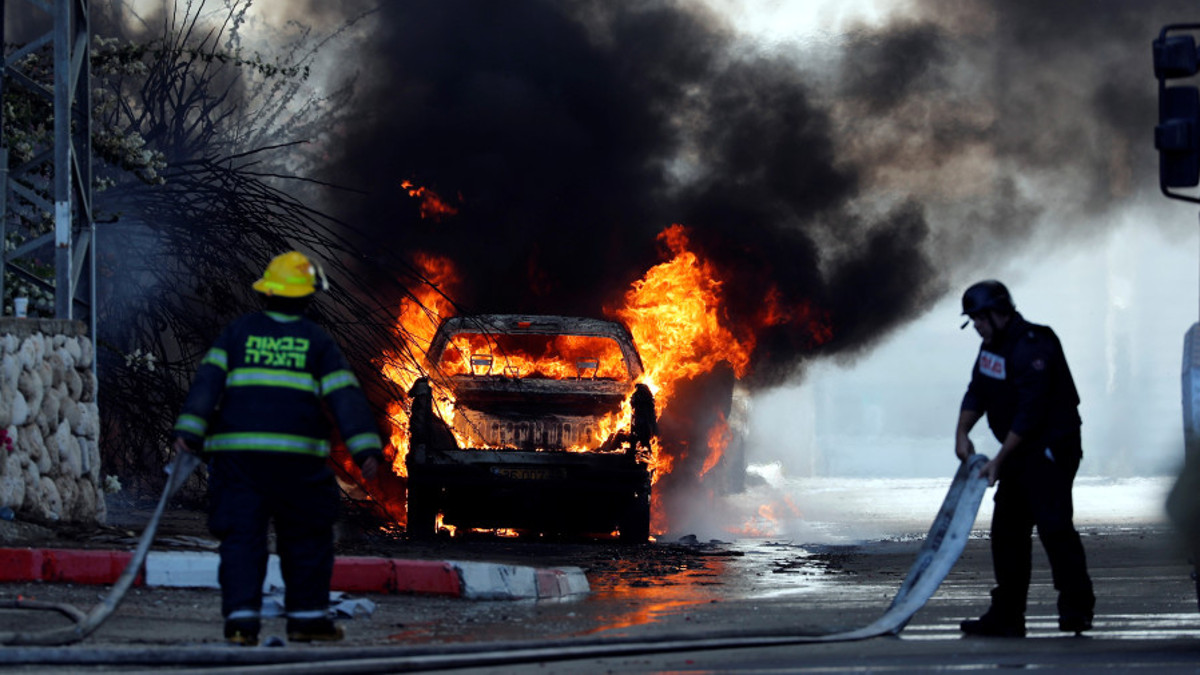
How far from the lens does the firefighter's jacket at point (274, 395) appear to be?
6.23 m

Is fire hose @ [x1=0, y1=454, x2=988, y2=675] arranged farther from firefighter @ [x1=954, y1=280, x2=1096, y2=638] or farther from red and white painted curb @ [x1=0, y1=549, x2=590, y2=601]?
red and white painted curb @ [x1=0, y1=549, x2=590, y2=601]

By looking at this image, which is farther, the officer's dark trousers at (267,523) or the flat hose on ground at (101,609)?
the officer's dark trousers at (267,523)

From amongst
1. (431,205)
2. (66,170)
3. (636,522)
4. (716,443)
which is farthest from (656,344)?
(66,170)

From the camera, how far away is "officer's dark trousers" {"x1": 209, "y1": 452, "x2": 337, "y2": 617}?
20.2ft

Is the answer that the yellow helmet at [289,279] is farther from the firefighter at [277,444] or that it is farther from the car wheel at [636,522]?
the car wheel at [636,522]

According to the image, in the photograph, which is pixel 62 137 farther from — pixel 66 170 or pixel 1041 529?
pixel 1041 529

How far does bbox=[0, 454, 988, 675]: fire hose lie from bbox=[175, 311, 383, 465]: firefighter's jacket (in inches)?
12.3

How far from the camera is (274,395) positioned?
247 inches

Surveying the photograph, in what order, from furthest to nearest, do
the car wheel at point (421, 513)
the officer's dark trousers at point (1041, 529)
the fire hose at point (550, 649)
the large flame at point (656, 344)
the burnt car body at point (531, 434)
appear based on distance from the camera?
the large flame at point (656, 344), the car wheel at point (421, 513), the burnt car body at point (531, 434), the officer's dark trousers at point (1041, 529), the fire hose at point (550, 649)

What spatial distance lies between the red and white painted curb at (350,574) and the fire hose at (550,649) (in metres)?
2.23

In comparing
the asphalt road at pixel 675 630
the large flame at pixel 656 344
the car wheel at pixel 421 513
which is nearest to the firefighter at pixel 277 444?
the asphalt road at pixel 675 630

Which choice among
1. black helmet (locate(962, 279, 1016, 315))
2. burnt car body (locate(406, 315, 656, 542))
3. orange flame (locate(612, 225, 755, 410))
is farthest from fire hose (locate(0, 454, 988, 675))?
orange flame (locate(612, 225, 755, 410))

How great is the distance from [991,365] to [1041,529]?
0.79 m

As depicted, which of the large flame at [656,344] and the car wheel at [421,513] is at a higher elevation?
the large flame at [656,344]
